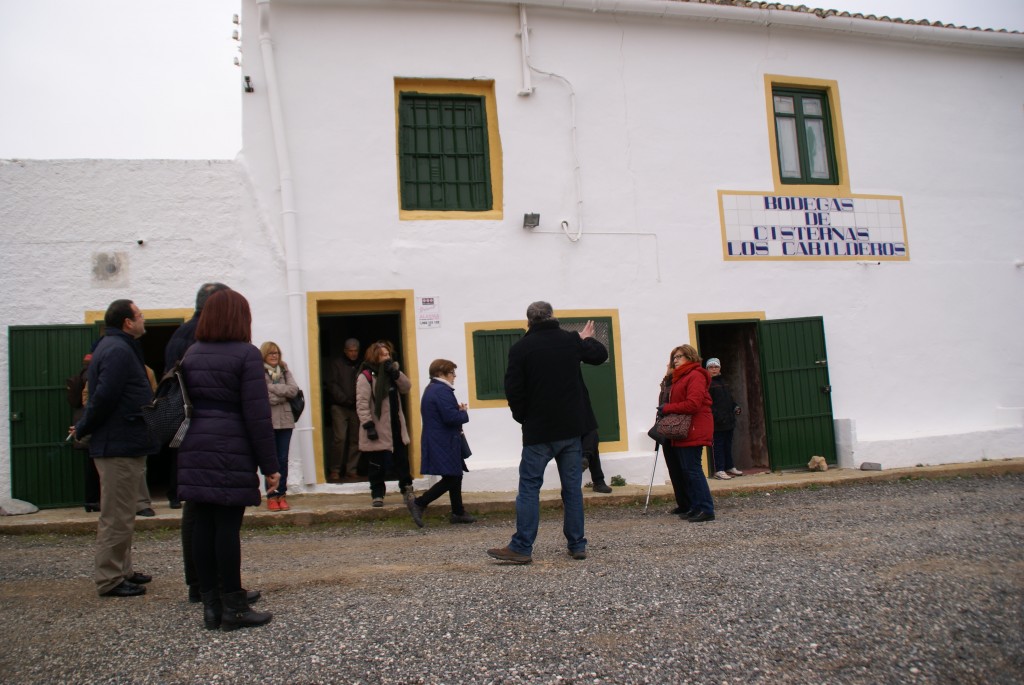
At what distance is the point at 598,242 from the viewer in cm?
1000

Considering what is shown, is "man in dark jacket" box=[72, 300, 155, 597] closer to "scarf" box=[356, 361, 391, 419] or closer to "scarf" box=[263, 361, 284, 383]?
"scarf" box=[356, 361, 391, 419]

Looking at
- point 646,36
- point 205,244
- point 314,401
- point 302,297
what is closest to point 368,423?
point 314,401

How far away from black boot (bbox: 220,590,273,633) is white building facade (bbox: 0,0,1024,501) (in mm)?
4624

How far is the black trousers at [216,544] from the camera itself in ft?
13.7

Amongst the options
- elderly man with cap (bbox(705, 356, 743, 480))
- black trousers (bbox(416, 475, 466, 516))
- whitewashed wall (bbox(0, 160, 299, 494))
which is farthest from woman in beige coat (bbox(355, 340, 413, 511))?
elderly man with cap (bbox(705, 356, 743, 480))

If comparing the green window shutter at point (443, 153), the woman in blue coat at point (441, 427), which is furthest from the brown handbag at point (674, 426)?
the green window shutter at point (443, 153)

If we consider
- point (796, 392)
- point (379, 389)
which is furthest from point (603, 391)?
point (379, 389)

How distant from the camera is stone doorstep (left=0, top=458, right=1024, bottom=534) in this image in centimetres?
768

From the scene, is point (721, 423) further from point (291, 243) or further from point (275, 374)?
point (291, 243)

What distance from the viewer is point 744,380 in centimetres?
1130

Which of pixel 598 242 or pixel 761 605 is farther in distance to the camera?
pixel 598 242

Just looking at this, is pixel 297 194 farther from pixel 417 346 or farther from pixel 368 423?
pixel 368 423

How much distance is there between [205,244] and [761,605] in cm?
697

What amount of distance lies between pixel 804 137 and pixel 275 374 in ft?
24.8
